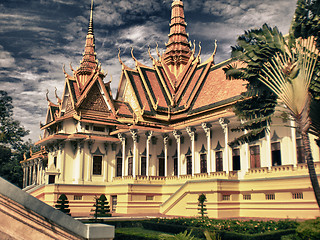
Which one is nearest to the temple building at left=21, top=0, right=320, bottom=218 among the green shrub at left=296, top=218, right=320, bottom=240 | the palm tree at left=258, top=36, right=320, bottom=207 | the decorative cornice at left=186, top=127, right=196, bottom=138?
the decorative cornice at left=186, top=127, right=196, bottom=138

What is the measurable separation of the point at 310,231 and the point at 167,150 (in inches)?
782

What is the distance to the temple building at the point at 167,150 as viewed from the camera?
→ 19156mm

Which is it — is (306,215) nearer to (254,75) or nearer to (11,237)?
(254,75)

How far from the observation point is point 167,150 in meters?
28.5

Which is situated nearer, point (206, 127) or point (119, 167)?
point (206, 127)

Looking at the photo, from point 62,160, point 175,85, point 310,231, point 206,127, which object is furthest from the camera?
point 175,85

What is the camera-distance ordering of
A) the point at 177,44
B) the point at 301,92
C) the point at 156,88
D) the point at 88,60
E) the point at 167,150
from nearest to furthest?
the point at 301,92
the point at 167,150
the point at 156,88
the point at 88,60
the point at 177,44

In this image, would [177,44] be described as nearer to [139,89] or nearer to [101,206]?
[139,89]

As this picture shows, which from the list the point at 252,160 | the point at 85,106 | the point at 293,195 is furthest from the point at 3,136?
the point at 293,195

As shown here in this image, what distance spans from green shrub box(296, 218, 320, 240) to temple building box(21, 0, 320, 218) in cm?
777

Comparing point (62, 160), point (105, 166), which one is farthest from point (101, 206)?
point (62, 160)

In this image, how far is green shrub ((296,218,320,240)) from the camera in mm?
8820

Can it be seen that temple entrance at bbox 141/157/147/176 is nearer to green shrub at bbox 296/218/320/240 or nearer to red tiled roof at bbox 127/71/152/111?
red tiled roof at bbox 127/71/152/111

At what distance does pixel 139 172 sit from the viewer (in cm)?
2722
